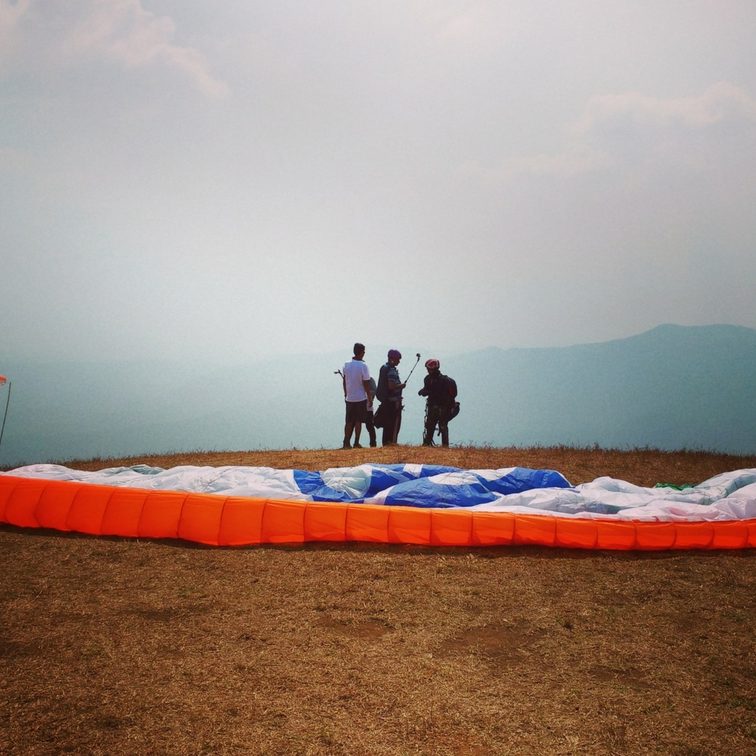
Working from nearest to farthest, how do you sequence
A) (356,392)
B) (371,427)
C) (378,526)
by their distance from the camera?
(378,526) < (356,392) < (371,427)

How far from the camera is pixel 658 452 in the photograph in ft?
35.9

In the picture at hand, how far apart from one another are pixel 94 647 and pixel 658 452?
9.94 metres

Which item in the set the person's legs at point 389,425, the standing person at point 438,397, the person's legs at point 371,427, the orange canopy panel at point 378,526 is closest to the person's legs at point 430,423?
the standing person at point 438,397

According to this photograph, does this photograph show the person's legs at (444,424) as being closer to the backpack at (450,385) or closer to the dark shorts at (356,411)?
the backpack at (450,385)

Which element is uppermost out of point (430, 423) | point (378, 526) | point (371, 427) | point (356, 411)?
point (356, 411)

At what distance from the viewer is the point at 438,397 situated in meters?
11.5

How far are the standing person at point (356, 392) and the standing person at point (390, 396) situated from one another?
0.26m

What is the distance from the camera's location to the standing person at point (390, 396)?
1141 centimetres

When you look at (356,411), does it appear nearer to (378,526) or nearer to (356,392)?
(356,392)

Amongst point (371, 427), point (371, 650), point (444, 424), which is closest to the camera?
point (371, 650)

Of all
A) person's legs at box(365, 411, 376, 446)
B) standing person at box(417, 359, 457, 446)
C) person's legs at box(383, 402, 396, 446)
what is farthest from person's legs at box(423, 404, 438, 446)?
person's legs at box(365, 411, 376, 446)

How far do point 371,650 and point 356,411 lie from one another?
8091 mm

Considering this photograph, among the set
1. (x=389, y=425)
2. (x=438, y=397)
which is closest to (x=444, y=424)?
(x=438, y=397)

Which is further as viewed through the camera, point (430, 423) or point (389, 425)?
point (430, 423)
